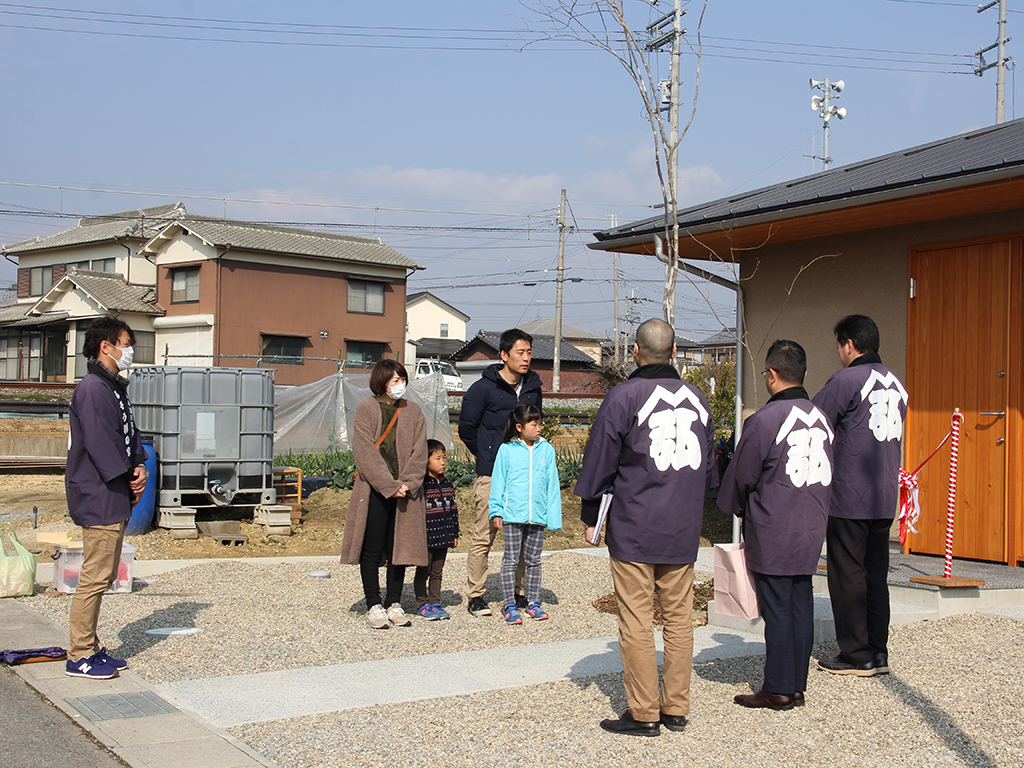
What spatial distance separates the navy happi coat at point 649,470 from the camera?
13.3 feet

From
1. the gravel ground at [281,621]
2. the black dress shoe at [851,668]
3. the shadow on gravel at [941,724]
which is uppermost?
the black dress shoe at [851,668]

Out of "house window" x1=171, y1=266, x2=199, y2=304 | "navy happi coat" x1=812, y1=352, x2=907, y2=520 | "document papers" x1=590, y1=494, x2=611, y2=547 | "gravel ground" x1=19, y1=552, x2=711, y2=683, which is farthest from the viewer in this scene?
"house window" x1=171, y1=266, x2=199, y2=304

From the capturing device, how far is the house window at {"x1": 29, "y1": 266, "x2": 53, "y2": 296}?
4353 cm

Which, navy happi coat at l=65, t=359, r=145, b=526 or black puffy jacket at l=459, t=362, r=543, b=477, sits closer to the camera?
navy happi coat at l=65, t=359, r=145, b=526

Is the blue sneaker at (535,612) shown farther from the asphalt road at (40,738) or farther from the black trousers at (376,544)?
the asphalt road at (40,738)

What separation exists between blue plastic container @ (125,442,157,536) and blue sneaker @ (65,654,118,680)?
16.5ft

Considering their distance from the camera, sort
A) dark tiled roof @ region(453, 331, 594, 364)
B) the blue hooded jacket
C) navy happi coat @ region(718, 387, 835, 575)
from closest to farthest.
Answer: navy happi coat @ region(718, 387, 835, 575) < the blue hooded jacket < dark tiled roof @ region(453, 331, 594, 364)

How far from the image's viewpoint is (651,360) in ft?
13.9

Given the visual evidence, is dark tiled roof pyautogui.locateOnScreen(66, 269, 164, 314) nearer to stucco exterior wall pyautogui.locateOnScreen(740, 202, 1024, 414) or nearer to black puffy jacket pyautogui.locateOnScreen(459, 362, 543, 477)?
stucco exterior wall pyautogui.locateOnScreen(740, 202, 1024, 414)

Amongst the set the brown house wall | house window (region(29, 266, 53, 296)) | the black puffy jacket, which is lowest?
the black puffy jacket

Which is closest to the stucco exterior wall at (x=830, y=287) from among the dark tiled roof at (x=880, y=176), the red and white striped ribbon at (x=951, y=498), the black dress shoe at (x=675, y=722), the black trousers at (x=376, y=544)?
the dark tiled roof at (x=880, y=176)

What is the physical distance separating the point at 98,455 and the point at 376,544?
2.00 metres

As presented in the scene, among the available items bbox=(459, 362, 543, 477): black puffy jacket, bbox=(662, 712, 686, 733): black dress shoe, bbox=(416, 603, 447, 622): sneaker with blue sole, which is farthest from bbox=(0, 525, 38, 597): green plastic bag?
bbox=(662, 712, 686, 733): black dress shoe

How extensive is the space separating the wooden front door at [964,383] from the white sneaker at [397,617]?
15.3ft
